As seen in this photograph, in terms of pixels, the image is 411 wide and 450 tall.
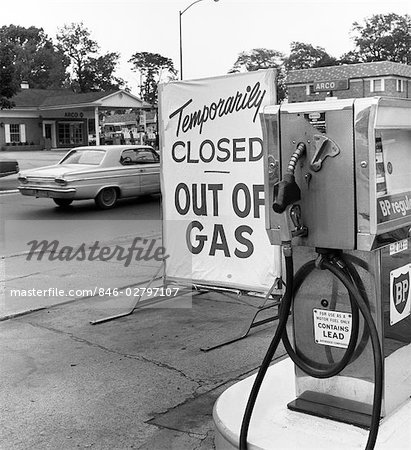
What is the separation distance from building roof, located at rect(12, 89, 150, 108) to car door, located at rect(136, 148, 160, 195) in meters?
36.5

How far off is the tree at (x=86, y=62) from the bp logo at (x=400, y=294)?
308 ft

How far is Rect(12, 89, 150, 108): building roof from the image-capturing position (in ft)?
173

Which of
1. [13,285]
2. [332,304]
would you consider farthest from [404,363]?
[13,285]

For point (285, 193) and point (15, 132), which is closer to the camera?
point (285, 193)

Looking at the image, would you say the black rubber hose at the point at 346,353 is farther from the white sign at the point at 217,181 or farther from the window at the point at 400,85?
the white sign at the point at 217,181

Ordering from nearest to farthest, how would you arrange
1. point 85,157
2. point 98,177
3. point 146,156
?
1. point 98,177
2. point 85,157
3. point 146,156

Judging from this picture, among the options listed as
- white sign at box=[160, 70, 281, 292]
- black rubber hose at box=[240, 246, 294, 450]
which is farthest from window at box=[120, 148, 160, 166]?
black rubber hose at box=[240, 246, 294, 450]

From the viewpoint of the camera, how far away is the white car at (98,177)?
15.0 meters

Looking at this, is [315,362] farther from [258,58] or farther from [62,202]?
[258,58]

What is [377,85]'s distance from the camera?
275 centimetres

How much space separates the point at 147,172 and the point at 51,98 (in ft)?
143

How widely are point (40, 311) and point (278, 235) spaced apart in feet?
14.8

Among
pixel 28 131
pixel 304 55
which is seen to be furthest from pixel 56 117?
pixel 304 55

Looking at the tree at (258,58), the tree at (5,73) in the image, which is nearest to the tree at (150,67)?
the tree at (258,58)
